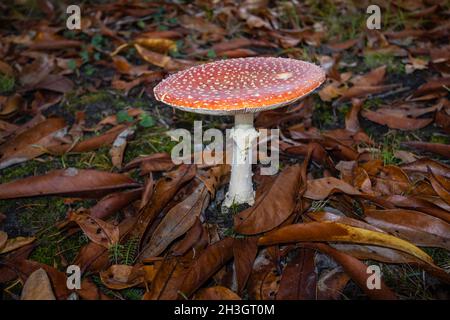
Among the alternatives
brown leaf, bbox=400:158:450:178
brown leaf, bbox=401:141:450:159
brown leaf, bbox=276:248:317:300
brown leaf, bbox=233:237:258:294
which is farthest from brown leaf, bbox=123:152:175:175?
brown leaf, bbox=401:141:450:159

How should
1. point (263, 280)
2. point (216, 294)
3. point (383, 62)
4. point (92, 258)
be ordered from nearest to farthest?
point (216, 294)
point (263, 280)
point (92, 258)
point (383, 62)

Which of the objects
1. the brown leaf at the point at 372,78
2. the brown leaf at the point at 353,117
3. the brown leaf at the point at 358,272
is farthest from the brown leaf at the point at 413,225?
the brown leaf at the point at 372,78

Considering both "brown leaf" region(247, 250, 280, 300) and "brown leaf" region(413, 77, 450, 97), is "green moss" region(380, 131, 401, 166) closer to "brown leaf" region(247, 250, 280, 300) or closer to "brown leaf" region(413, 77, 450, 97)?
"brown leaf" region(413, 77, 450, 97)

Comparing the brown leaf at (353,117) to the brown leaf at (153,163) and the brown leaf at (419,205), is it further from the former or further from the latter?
the brown leaf at (153,163)

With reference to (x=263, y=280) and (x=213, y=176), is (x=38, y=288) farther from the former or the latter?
(x=213, y=176)

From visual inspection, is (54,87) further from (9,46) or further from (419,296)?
(419,296)

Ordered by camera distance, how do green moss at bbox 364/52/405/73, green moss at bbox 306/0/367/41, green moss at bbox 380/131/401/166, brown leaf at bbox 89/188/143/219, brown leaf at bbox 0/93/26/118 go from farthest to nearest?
green moss at bbox 306/0/367/41 < green moss at bbox 364/52/405/73 < brown leaf at bbox 0/93/26/118 < green moss at bbox 380/131/401/166 < brown leaf at bbox 89/188/143/219

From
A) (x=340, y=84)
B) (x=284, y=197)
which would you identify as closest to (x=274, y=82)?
(x=284, y=197)

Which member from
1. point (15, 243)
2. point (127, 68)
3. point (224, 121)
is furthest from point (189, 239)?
point (127, 68)
